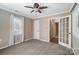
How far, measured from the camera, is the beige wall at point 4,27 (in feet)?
6.08

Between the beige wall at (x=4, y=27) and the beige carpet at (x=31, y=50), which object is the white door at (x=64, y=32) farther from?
the beige wall at (x=4, y=27)

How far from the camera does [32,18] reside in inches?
91.1

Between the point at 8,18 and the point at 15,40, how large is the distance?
64 cm

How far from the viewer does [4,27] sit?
6.23 feet

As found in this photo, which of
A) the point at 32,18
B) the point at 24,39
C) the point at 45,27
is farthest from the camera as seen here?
the point at 45,27

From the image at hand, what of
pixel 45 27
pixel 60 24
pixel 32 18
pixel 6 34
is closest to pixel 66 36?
pixel 60 24

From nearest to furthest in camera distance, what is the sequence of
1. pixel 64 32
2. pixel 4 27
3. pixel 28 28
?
pixel 4 27
pixel 28 28
pixel 64 32

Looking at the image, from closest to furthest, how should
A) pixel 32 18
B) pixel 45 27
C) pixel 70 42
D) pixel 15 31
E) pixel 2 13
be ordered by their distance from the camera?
1. pixel 2 13
2. pixel 15 31
3. pixel 32 18
4. pixel 70 42
5. pixel 45 27

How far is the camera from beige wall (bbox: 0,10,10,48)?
6.08ft

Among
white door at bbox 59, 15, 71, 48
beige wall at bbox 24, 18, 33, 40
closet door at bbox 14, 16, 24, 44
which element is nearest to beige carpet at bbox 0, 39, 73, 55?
closet door at bbox 14, 16, 24, 44

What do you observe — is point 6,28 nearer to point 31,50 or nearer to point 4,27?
point 4,27

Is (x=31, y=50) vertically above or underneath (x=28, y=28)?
underneath

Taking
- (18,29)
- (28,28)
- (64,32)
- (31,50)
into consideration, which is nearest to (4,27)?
(18,29)

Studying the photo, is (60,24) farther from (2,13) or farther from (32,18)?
(2,13)
